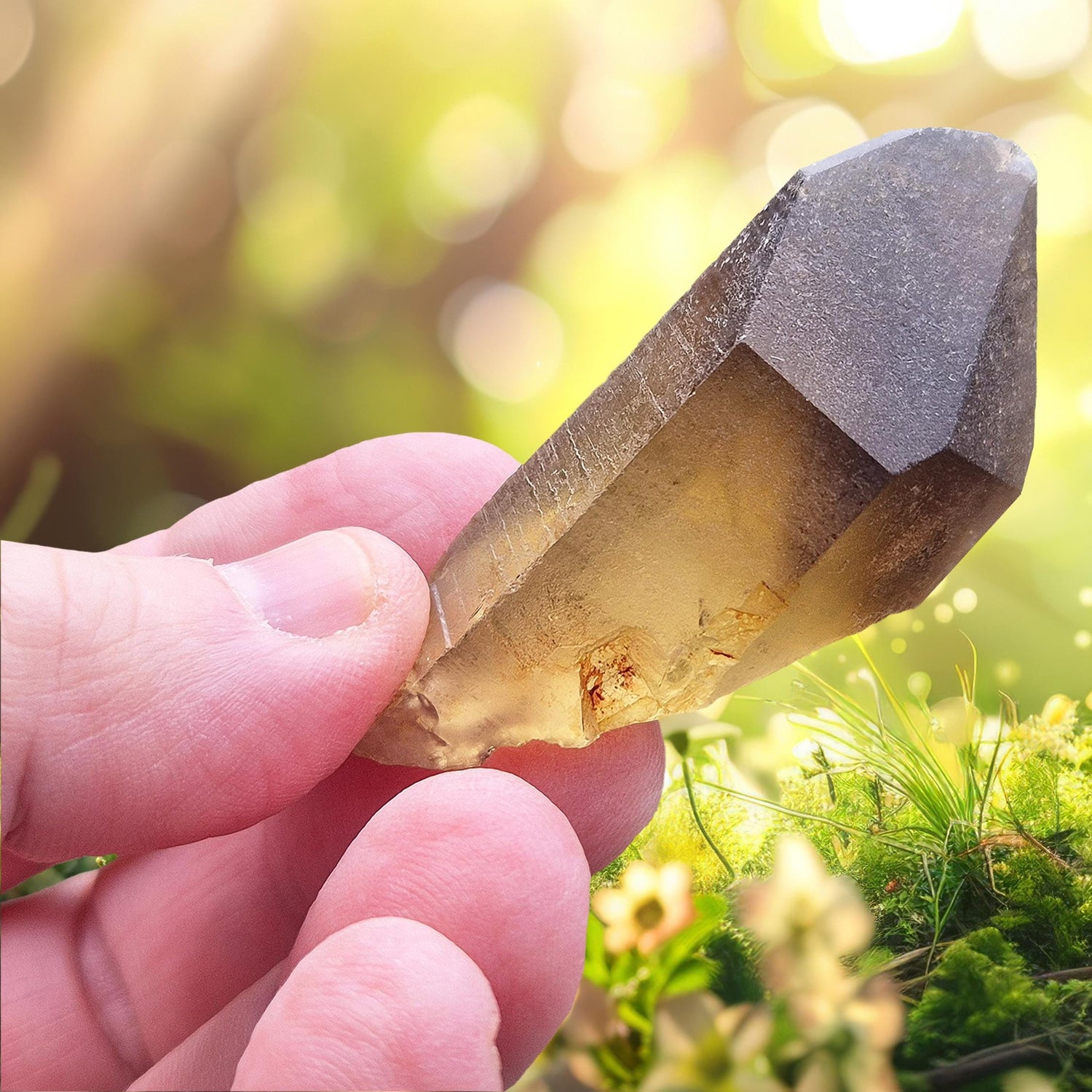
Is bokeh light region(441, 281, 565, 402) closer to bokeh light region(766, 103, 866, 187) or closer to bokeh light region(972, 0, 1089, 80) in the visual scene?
bokeh light region(766, 103, 866, 187)

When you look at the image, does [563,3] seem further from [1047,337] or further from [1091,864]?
[1091,864]

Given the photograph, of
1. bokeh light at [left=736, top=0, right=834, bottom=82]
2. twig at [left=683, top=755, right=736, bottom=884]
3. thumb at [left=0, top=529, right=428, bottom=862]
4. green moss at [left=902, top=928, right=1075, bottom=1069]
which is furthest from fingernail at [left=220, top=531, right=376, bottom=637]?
bokeh light at [left=736, top=0, right=834, bottom=82]

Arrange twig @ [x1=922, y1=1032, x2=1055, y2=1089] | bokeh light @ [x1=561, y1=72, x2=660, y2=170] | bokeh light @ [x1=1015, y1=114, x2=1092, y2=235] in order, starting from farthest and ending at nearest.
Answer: bokeh light @ [x1=561, y1=72, x2=660, y2=170]
bokeh light @ [x1=1015, y1=114, x2=1092, y2=235]
twig @ [x1=922, y1=1032, x2=1055, y2=1089]

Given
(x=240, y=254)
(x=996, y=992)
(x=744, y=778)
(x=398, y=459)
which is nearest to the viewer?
(x=996, y=992)

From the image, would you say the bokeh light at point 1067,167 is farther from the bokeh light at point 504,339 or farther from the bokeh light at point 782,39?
the bokeh light at point 504,339

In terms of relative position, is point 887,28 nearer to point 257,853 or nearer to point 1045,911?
point 1045,911

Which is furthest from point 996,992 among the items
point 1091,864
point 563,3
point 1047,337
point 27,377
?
point 27,377
